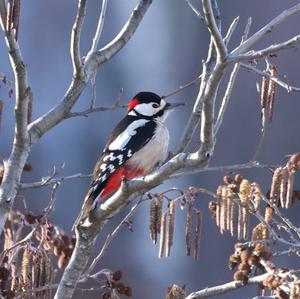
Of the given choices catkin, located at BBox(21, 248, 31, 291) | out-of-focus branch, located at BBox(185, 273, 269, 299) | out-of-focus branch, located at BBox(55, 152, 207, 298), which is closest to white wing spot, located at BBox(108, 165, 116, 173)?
out-of-focus branch, located at BBox(55, 152, 207, 298)

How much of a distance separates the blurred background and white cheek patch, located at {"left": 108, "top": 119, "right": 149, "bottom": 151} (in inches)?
177

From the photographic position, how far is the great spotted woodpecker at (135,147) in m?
4.68

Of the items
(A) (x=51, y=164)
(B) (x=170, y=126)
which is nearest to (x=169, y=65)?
(B) (x=170, y=126)


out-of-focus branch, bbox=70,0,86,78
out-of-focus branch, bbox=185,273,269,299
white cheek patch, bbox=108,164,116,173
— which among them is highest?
out-of-focus branch, bbox=70,0,86,78

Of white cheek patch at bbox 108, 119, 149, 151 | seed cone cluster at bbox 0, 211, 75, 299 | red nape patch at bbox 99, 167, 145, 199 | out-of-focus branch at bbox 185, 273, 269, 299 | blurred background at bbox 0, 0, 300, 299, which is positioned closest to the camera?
out-of-focus branch at bbox 185, 273, 269, 299

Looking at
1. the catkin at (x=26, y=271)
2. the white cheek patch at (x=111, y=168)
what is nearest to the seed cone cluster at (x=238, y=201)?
the catkin at (x=26, y=271)

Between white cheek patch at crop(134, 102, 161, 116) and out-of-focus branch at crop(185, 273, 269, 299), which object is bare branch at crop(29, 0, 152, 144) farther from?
white cheek patch at crop(134, 102, 161, 116)

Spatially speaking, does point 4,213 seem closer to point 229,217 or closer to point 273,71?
point 229,217

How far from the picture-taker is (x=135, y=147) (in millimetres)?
4957

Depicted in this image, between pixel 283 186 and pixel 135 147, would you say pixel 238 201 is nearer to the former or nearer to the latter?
pixel 283 186

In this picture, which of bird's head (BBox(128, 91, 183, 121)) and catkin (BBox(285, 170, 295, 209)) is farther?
bird's head (BBox(128, 91, 183, 121))

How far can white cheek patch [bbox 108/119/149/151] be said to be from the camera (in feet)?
16.2

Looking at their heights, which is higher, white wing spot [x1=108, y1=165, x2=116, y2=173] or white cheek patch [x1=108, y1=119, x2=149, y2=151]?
white cheek patch [x1=108, y1=119, x2=149, y2=151]

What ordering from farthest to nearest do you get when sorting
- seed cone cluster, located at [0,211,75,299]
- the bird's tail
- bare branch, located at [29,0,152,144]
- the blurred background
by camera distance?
1. the blurred background
2. the bird's tail
3. bare branch, located at [29,0,152,144]
4. seed cone cluster, located at [0,211,75,299]
